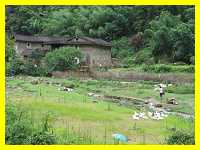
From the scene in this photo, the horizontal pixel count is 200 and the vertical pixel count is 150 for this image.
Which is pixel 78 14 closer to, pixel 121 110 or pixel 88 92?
pixel 88 92

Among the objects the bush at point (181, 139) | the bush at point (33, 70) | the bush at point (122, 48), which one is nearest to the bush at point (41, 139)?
the bush at point (181, 139)

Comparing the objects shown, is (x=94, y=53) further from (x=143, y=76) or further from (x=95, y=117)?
(x=95, y=117)

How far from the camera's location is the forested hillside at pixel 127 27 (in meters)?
47.8

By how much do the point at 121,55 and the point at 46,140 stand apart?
4686 centimetres

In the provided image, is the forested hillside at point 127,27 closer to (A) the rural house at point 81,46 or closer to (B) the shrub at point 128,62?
(B) the shrub at point 128,62

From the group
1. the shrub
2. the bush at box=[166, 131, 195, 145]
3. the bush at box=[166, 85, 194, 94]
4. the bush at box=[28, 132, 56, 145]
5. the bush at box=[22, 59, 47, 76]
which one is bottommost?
the bush at box=[166, 131, 195, 145]

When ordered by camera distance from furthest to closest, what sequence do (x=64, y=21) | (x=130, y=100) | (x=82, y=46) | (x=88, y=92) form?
(x=64, y=21), (x=82, y=46), (x=88, y=92), (x=130, y=100)

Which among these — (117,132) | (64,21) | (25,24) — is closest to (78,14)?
(64,21)

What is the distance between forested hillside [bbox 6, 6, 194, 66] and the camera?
157ft

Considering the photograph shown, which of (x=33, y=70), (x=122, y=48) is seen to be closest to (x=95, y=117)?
(x=33, y=70)

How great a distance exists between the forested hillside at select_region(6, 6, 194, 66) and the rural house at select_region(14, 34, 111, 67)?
8.32ft

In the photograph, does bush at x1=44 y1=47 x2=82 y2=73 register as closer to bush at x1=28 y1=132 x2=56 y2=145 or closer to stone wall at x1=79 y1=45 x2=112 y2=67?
stone wall at x1=79 y1=45 x2=112 y2=67

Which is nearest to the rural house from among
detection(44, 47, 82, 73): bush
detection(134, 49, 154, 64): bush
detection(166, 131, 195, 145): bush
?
detection(134, 49, 154, 64): bush

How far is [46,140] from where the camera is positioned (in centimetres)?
1197
